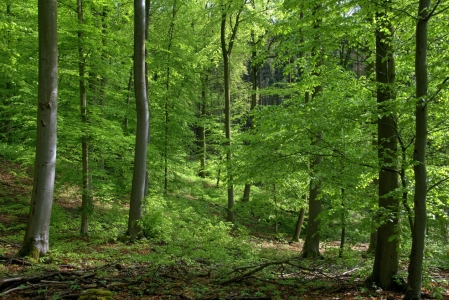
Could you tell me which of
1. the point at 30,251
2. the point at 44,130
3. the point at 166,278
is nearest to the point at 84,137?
the point at 44,130

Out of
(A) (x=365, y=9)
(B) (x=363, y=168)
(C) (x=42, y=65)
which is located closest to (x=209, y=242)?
(B) (x=363, y=168)

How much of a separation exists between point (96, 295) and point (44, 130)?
3292 millimetres

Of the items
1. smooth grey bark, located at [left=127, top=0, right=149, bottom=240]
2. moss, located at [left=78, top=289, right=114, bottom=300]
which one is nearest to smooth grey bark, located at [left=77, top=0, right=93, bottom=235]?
smooth grey bark, located at [left=127, top=0, right=149, bottom=240]

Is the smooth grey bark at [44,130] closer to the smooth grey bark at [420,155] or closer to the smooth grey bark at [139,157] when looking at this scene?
the smooth grey bark at [139,157]

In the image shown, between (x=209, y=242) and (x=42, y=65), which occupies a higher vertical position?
(x=42, y=65)

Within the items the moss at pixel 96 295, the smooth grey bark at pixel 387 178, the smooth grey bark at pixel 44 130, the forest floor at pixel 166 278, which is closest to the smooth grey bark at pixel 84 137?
the forest floor at pixel 166 278

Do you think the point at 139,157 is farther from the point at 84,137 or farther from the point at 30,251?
the point at 30,251

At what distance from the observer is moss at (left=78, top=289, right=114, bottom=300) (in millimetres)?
3826

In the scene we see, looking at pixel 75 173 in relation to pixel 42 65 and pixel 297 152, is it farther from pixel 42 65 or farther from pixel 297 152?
pixel 297 152

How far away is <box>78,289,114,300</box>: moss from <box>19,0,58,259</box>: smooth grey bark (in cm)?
248

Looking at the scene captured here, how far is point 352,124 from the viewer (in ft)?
15.1

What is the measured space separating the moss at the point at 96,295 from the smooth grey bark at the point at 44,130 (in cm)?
248

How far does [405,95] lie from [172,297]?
4.54m

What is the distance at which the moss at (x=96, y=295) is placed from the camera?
12.6 feet
